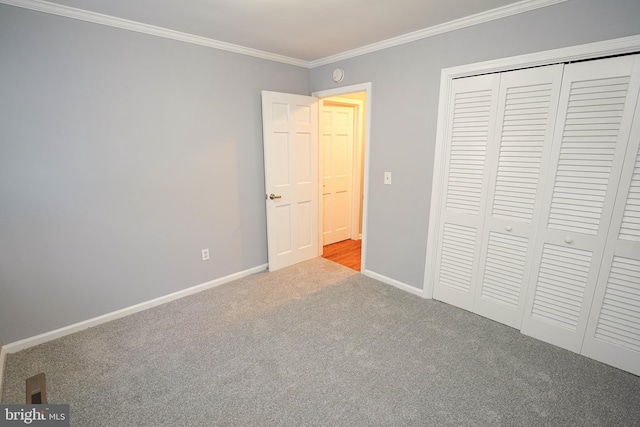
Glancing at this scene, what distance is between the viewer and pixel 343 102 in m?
3.96

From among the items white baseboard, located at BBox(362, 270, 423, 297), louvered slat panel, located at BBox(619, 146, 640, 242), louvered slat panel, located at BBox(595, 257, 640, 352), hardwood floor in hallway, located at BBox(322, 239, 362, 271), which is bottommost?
hardwood floor in hallway, located at BBox(322, 239, 362, 271)

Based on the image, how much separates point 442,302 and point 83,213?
309 cm

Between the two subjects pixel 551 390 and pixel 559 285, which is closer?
pixel 551 390

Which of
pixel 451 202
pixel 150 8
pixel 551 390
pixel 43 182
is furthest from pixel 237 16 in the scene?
pixel 551 390

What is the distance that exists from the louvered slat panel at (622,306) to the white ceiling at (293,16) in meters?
1.86

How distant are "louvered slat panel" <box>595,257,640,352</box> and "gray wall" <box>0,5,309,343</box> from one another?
304 centimetres

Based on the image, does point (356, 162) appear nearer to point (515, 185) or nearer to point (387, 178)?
point (387, 178)

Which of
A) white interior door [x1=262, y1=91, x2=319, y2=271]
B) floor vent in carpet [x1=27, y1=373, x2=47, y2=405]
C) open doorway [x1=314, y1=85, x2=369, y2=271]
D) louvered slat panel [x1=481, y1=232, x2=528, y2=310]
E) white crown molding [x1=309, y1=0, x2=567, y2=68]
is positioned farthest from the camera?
open doorway [x1=314, y1=85, x2=369, y2=271]

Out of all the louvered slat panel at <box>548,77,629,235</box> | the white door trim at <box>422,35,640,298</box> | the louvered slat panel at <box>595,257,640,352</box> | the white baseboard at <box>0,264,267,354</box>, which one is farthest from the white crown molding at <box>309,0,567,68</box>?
the white baseboard at <box>0,264,267,354</box>

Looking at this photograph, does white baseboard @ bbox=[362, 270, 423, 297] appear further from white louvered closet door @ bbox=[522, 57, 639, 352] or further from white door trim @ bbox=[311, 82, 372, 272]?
white louvered closet door @ bbox=[522, 57, 639, 352]

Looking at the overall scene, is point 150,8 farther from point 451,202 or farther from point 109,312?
point 451,202

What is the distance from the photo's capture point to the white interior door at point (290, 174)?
3158 mm

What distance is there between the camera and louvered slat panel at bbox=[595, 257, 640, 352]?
183cm

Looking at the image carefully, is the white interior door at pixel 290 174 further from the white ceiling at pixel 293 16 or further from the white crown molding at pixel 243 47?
the white ceiling at pixel 293 16
